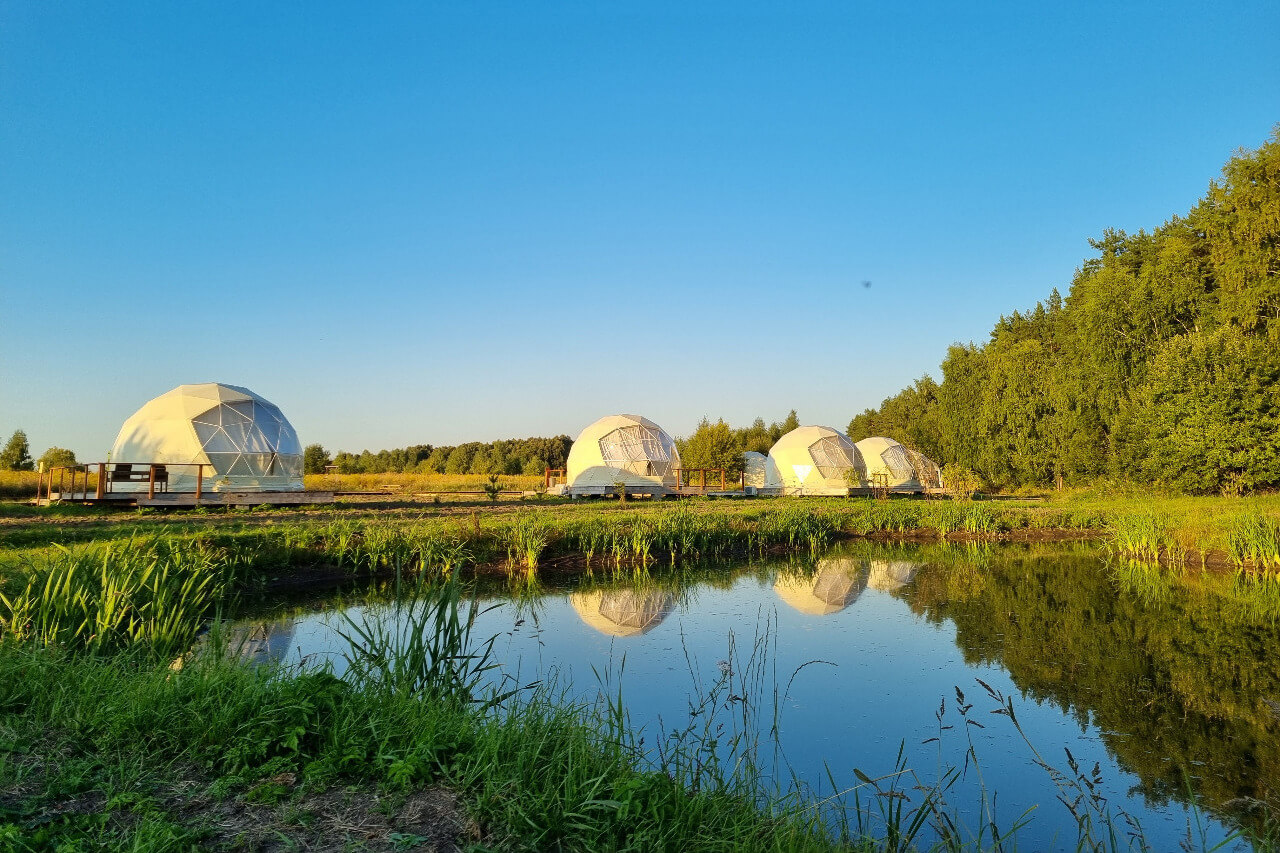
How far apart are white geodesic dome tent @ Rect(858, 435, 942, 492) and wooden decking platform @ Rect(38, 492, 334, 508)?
28177mm

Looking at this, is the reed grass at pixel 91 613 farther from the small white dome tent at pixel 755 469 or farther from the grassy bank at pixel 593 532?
the small white dome tent at pixel 755 469

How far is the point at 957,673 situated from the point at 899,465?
36.8 m

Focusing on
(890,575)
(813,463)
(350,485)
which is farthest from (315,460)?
(890,575)

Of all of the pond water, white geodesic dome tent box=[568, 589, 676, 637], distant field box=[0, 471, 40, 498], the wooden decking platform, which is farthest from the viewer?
distant field box=[0, 471, 40, 498]

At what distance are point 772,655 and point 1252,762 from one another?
3772 millimetres

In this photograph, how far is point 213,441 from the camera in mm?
26344

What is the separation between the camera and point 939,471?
43031 millimetres

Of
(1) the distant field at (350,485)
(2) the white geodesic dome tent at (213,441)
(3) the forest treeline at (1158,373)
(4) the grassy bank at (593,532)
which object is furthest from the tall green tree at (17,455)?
(3) the forest treeline at (1158,373)

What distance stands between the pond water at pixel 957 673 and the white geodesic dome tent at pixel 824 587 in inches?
2.8

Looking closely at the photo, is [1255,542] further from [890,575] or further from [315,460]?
[315,460]

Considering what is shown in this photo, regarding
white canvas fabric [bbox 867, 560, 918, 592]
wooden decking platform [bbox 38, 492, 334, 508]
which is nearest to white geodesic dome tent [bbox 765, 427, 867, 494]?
white canvas fabric [bbox 867, 560, 918, 592]

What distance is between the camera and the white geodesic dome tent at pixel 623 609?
29.8 feet

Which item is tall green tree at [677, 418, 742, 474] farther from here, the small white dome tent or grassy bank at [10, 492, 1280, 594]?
grassy bank at [10, 492, 1280, 594]

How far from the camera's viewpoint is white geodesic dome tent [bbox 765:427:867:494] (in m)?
38.3
